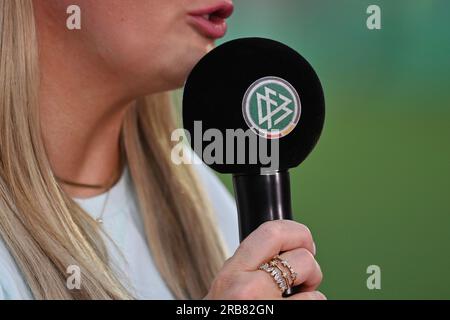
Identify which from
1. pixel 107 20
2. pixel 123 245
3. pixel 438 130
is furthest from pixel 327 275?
pixel 107 20

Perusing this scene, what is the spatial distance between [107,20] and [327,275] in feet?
3.28

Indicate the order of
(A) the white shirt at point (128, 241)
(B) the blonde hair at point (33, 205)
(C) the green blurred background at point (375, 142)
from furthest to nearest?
(C) the green blurred background at point (375, 142) < (A) the white shirt at point (128, 241) < (B) the blonde hair at point (33, 205)

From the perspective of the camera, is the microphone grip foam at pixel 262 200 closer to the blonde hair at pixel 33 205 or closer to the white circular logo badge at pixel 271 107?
the white circular logo badge at pixel 271 107

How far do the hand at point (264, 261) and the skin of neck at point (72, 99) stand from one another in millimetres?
301

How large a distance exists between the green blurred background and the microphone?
3.16 ft

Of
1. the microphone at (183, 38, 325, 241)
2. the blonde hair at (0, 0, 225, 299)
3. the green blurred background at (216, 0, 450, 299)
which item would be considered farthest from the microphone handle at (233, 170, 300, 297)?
the green blurred background at (216, 0, 450, 299)

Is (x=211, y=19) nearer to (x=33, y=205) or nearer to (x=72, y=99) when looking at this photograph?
(x=72, y=99)

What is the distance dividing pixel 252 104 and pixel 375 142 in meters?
1.19

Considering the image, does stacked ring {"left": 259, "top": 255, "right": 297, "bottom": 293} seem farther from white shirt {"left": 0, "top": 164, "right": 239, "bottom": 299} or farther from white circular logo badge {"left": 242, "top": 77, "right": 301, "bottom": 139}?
white shirt {"left": 0, "top": 164, "right": 239, "bottom": 299}

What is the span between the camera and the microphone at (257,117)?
0.57m

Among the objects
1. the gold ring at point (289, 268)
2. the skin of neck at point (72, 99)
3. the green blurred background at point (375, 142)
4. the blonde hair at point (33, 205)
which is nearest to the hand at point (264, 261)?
the gold ring at point (289, 268)

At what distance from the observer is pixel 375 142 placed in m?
1.70

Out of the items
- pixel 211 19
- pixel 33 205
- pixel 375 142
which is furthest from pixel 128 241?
pixel 375 142

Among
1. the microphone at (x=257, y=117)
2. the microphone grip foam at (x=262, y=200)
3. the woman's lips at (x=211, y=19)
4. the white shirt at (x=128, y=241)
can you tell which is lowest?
the white shirt at (x=128, y=241)
